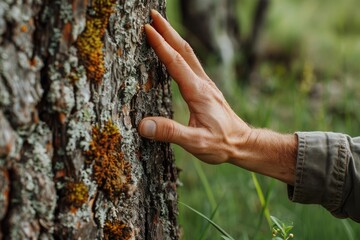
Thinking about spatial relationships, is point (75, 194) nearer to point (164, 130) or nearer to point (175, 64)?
point (164, 130)

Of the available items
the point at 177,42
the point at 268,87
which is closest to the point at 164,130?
the point at 177,42

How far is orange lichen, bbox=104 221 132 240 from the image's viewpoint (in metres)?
1.29

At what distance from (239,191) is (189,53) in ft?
5.35

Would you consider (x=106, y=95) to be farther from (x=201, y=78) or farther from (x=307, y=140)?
(x=307, y=140)

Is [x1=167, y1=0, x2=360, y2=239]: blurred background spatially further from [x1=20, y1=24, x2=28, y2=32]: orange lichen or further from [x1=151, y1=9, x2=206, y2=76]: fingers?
[x1=20, y1=24, x2=28, y2=32]: orange lichen

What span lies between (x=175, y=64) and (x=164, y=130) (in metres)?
0.16

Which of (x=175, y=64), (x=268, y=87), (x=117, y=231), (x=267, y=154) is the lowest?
(x=117, y=231)

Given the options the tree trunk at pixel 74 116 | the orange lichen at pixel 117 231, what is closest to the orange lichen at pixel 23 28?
the tree trunk at pixel 74 116

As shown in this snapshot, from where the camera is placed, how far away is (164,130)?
1333mm

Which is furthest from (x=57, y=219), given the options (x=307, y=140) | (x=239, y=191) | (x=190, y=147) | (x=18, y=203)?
(x=239, y=191)

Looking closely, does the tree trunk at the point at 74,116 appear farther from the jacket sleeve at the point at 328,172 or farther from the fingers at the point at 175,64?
the jacket sleeve at the point at 328,172

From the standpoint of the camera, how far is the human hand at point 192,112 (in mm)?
1343

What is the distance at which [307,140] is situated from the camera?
5.14 ft

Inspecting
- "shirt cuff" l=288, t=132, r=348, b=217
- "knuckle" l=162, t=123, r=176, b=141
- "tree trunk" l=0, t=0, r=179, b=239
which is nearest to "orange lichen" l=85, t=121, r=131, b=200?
"tree trunk" l=0, t=0, r=179, b=239
